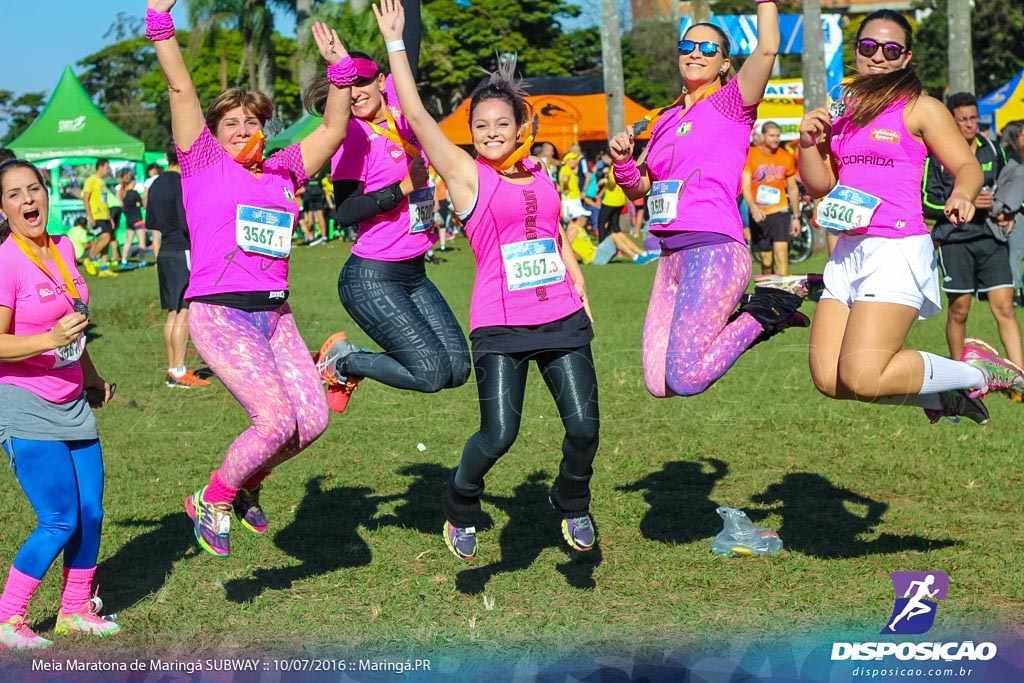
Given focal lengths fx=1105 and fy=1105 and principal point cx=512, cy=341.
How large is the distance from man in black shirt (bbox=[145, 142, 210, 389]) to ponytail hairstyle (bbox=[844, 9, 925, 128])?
23.6 ft

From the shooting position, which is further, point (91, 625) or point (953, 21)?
point (953, 21)

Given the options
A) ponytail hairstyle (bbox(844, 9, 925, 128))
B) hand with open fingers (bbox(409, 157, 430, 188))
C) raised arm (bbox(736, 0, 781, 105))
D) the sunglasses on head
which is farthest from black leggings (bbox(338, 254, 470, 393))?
ponytail hairstyle (bbox(844, 9, 925, 128))

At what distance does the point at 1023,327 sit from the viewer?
1231cm

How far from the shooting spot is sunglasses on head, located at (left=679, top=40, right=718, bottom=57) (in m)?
5.66

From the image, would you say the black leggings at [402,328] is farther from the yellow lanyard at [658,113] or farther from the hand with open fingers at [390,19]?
the hand with open fingers at [390,19]

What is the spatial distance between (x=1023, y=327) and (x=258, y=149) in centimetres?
987

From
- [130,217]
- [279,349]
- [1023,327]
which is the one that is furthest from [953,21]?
[279,349]

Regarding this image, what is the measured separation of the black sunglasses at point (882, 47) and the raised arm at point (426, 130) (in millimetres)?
1991

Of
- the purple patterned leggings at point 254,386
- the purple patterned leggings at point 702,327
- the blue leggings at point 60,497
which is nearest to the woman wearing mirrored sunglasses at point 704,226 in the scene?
the purple patterned leggings at point 702,327

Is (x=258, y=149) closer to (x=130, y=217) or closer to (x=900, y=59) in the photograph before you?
(x=900, y=59)

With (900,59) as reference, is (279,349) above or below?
below

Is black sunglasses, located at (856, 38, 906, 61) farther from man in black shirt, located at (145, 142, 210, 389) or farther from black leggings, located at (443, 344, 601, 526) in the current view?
man in black shirt, located at (145, 142, 210, 389)

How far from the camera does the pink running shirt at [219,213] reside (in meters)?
5.18

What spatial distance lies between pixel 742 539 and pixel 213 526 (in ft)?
8.82
